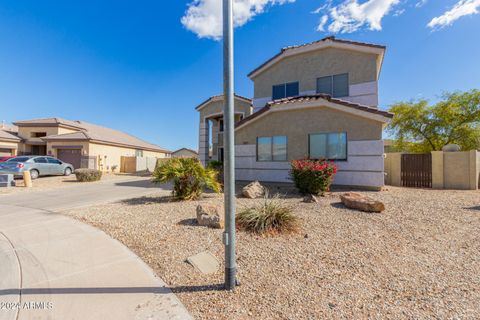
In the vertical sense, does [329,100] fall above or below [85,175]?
above

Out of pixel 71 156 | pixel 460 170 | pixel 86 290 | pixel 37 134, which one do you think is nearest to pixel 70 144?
pixel 71 156

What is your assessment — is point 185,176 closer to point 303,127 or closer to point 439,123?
point 303,127

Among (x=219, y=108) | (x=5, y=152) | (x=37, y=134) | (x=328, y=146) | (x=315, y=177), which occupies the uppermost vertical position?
(x=219, y=108)

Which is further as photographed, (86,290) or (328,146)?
(328,146)

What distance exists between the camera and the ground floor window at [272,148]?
1206 centimetres

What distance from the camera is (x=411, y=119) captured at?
19172 millimetres

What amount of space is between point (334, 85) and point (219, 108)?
8.65m

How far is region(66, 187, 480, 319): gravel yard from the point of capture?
2676 mm

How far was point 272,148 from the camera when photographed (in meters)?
12.4

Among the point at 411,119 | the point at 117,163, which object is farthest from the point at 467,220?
the point at 117,163

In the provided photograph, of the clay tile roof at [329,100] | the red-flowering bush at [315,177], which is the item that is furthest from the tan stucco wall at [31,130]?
the red-flowering bush at [315,177]

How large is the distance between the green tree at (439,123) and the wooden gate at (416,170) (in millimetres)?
8152

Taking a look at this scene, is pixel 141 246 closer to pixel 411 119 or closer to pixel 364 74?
pixel 364 74

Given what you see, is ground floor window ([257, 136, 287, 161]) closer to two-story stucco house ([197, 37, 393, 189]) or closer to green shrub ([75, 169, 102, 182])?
two-story stucco house ([197, 37, 393, 189])
